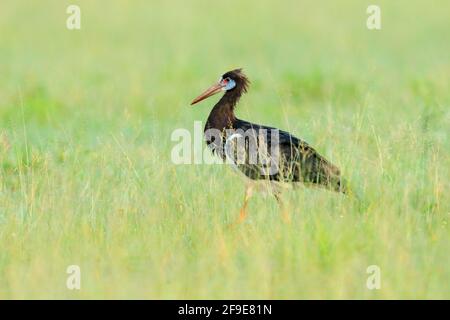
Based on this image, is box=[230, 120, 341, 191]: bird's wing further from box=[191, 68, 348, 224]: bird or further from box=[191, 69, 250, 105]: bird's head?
box=[191, 69, 250, 105]: bird's head

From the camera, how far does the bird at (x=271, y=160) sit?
759 centimetres

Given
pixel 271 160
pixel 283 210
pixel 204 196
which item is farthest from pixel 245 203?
pixel 271 160

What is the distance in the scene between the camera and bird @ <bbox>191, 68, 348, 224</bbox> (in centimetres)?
759

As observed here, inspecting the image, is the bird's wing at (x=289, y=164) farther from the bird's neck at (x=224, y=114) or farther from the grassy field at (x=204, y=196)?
the bird's neck at (x=224, y=114)

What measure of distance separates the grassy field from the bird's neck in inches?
13.6

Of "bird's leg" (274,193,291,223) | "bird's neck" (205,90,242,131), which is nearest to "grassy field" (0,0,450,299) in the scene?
"bird's leg" (274,193,291,223)

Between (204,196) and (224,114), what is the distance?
1341 millimetres

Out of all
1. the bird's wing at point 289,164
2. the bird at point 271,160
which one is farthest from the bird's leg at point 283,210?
the bird's wing at point 289,164

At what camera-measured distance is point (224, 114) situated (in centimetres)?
870

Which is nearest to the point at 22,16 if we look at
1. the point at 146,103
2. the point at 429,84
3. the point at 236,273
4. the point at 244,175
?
the point at 146,103

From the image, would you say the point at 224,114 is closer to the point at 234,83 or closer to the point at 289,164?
the point at 234,83

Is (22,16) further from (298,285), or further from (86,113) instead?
(298,285)

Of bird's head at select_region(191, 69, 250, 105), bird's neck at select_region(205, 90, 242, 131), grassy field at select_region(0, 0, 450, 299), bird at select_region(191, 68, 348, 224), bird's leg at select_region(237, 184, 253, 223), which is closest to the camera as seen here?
grassy field at select_region(0, 0, 450, 299)

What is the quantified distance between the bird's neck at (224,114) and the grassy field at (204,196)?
1.13 ft
